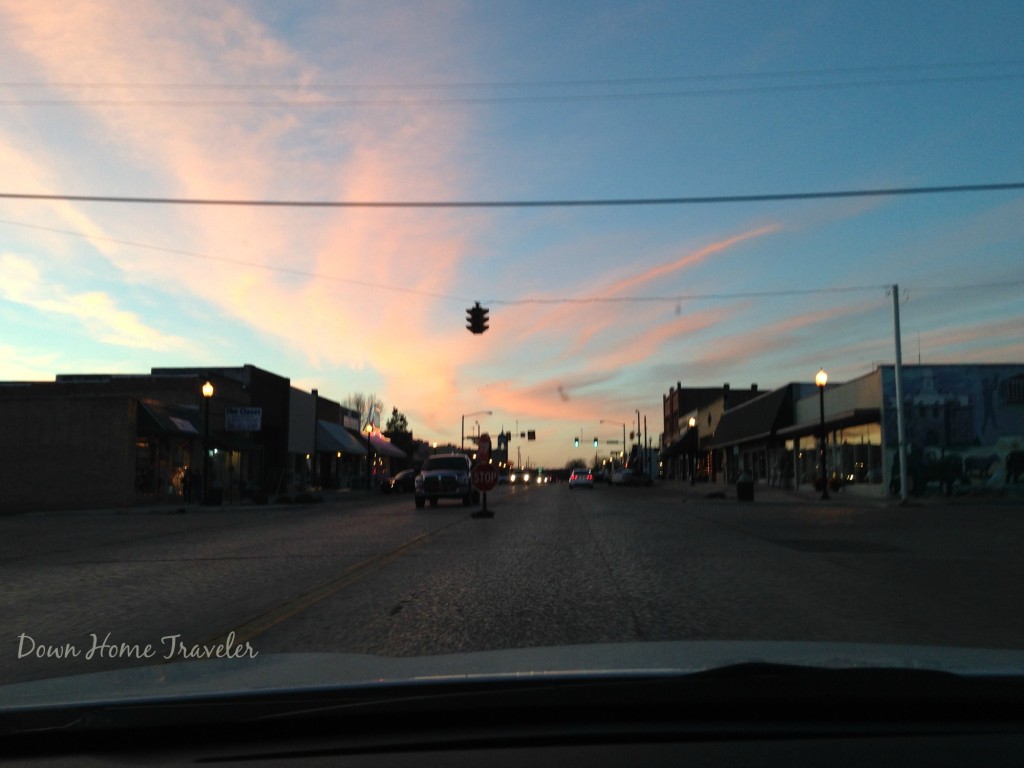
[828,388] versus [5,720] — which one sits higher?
[828,388]

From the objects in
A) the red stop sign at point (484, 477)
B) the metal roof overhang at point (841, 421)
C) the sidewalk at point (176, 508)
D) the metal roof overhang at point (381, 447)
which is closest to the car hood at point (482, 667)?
the red stop sign at point (484, 477)

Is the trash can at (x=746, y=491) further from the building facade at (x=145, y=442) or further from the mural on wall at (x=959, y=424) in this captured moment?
the building facade at (x=145, y=442)

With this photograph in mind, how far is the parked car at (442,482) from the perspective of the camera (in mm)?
33406

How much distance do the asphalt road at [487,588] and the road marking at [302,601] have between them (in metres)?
0.04

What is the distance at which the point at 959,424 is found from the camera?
38.1 m

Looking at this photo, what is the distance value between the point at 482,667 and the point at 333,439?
62.7 metres

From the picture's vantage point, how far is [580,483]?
223 ft

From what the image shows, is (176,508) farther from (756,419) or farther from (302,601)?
(756,419)

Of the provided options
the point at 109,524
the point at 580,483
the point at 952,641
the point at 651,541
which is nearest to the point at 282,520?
the point at 109,524

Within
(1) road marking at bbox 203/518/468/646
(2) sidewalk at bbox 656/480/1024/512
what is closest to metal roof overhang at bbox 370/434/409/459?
(2) sidewalk at bbox 656/480/1024/512

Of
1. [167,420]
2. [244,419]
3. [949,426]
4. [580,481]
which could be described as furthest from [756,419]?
[167,420]

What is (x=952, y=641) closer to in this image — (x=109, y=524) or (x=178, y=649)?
(x=178, y=649)

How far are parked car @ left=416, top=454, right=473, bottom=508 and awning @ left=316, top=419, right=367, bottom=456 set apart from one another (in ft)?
101

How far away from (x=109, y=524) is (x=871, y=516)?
22.2 m
